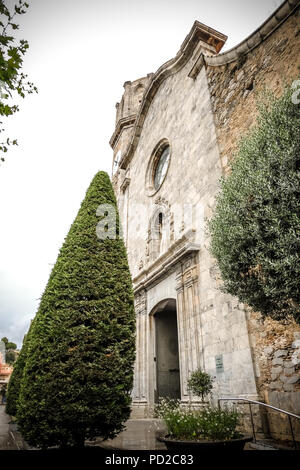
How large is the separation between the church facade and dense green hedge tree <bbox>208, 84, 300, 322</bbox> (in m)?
1.05

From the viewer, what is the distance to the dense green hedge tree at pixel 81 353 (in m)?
3.71

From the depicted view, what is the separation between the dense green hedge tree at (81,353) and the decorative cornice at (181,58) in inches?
422

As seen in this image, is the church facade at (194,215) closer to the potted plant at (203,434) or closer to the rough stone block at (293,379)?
the rough stone block at (293,379)

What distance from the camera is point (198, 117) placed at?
33.7ft

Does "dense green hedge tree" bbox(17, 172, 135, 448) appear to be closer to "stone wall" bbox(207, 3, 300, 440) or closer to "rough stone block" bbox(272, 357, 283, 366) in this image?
"stone wall" bbox(207, 3, 300, 440)

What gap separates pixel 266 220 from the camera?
4000 mm

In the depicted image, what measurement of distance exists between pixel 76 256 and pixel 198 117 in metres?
7.80

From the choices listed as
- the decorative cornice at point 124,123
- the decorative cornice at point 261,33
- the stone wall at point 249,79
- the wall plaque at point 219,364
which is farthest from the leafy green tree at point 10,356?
the decorative cornice at point 261,33

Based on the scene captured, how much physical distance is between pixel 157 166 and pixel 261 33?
7.06 meters

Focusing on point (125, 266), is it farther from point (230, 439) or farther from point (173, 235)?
point (173, 235)

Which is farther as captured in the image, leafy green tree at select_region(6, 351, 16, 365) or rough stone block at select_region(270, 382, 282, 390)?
leafy green tree at select_region(6, 351, 16, 365)

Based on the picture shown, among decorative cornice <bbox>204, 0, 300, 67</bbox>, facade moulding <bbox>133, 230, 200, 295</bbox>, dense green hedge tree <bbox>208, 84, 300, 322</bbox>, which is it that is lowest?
dense green hedge tree <bbox>208, 84, 300, 322</bbox>

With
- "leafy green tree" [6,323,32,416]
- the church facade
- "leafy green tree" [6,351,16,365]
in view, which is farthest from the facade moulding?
"leafy green tree" [6,351,16,365]

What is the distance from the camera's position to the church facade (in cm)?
645
